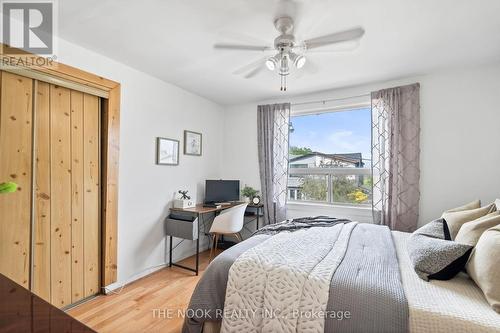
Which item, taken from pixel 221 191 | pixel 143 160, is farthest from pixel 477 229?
pixel 143 160

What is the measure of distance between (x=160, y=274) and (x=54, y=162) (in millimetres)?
1732

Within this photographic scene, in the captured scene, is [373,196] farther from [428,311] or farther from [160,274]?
[160,274]

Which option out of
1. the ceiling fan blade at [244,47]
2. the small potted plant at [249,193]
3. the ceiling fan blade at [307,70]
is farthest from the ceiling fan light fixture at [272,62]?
the small potted plant at [249,193]

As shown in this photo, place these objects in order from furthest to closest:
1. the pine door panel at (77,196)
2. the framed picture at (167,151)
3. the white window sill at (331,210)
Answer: the white window sill at (331,210), the framed picture at (167,151), the pine door panel at (77,196)

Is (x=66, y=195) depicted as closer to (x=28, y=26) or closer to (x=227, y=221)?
(x=28, y=26)

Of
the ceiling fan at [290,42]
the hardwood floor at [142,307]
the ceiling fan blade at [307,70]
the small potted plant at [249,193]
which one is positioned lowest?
the hardwood floor at [142,307]

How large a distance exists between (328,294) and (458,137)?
2.65m

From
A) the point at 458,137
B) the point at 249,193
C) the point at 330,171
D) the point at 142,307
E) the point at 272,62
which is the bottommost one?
the point at 142,307

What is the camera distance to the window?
3423 millimetres

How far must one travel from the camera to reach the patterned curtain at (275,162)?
12.3 ft

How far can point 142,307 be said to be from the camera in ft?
7.49

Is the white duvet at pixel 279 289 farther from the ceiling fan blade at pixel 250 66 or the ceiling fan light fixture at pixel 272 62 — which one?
the ceiling fan blade at pixel 250 66

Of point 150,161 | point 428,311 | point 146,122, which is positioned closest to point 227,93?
point 146,122

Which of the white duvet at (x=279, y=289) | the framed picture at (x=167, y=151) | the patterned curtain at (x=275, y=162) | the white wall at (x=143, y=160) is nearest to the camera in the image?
the white duvet at (x=279, y=289)
